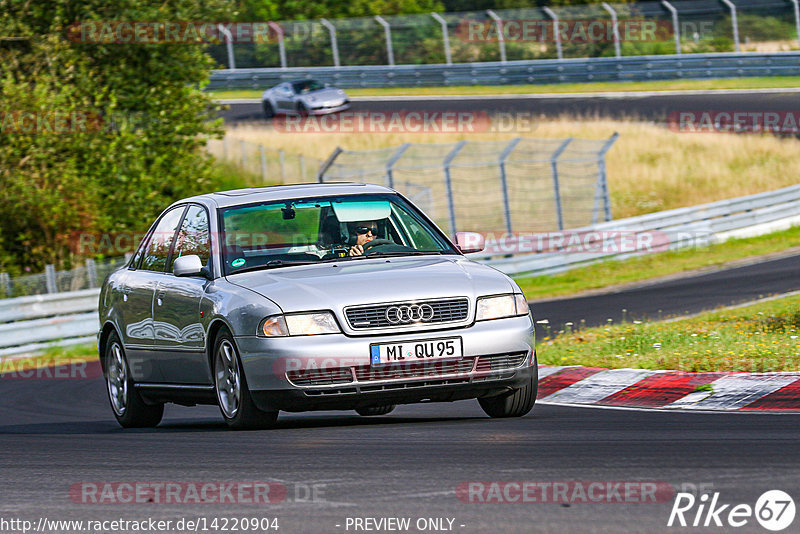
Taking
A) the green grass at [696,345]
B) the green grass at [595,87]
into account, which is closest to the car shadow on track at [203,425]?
the green grass at [696,345]

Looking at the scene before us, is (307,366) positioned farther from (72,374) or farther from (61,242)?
(61,242)

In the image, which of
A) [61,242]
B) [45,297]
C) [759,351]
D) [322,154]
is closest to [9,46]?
[61,242]

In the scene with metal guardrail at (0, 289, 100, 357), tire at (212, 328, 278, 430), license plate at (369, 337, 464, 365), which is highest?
license plate at (369, 337, 464, 365)

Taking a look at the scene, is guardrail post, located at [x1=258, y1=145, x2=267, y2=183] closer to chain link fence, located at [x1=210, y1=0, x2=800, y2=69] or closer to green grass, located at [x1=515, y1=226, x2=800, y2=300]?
chain link fence, located at [x1=210, y1=0, x2=800, y2=69]

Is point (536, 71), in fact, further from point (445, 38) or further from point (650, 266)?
point (650, 266)

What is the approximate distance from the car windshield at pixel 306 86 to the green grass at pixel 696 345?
3033 centimetres

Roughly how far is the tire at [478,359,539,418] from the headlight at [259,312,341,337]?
1379 mm

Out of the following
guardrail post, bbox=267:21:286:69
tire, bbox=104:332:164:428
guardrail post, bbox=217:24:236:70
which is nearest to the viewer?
tire, bbox=104:332:164:428

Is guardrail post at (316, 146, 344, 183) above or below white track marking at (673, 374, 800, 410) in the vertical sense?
below

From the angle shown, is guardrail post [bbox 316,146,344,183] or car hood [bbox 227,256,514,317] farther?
guardrail post [bbox 316,146,344,183]

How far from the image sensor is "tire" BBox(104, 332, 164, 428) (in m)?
10.1

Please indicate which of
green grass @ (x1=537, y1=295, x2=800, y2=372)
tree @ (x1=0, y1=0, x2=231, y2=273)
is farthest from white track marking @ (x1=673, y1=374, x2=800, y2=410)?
tree @ (x1=0, y1=0, x2=231, y2=273)

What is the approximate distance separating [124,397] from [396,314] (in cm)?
311

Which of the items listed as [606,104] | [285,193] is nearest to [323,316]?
[285,193]
